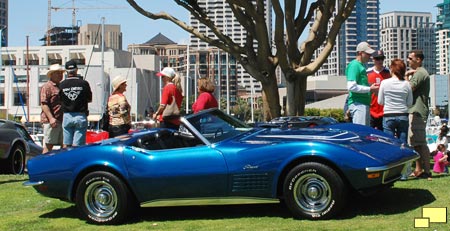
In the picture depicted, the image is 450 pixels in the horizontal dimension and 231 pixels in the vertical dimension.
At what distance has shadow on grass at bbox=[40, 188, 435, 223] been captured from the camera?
6410 mm

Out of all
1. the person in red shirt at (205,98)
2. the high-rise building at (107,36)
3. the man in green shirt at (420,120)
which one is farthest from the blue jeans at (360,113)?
the high-rise building at (107,36)

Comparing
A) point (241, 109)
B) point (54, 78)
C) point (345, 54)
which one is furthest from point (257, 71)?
point (241, 109)

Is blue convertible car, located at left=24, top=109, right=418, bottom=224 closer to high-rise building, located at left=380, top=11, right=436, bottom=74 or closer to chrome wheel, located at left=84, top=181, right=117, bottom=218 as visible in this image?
chrome wheel, located at left=84, top=181, right=117, bottom=218

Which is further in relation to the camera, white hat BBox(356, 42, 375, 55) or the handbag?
the handbag

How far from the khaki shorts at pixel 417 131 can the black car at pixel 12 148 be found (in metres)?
6.98

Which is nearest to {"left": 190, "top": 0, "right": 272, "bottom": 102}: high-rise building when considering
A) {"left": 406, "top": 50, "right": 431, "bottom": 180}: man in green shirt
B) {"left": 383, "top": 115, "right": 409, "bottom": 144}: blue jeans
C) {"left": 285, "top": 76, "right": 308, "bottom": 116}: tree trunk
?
{"left": 285, "top": 76, "right": 308, "bottom": 116}: tree trunk

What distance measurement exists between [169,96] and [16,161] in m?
3.94

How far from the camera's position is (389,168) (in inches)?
239

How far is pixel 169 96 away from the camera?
385 inches

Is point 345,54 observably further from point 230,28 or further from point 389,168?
point 389,168

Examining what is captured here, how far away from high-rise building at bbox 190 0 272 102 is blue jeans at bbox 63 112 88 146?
985 centimetres

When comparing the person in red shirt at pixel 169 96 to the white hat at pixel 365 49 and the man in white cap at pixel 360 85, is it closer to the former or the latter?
the man in white cap at pixel 360 85

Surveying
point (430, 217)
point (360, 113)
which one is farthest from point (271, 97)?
point (430, 217)

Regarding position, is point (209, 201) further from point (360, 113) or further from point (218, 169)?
point (360, 113)
